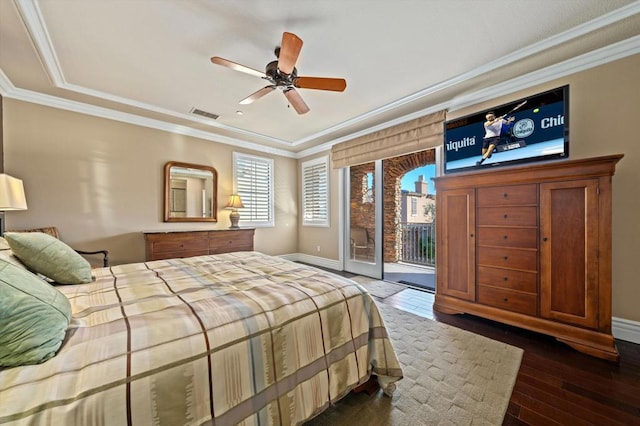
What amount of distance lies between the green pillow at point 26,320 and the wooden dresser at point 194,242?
2795 millimetres

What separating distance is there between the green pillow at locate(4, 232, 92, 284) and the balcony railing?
5.56m

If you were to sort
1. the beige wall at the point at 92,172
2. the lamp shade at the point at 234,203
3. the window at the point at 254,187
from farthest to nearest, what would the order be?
the window at the point at 254,187 < the lamp shade at the point at 234,203 < the beige wall at the point at 92,172

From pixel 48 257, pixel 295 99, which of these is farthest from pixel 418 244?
pixel 48 257

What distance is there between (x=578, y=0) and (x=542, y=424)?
2820 mm

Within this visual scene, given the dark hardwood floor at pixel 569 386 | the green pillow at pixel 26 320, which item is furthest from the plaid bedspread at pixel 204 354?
the dark hardwood floor at pixel 569 386

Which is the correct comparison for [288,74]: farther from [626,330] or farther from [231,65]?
[626,330]

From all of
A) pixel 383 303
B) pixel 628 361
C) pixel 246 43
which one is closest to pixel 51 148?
pixel 246 43

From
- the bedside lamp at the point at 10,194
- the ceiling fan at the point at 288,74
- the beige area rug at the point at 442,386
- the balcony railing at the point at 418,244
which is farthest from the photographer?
the balcony railing at the point at 418,244

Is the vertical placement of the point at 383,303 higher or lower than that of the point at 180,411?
lower

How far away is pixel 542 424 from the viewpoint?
1.35 metres

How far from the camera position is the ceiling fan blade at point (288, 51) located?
1767 mm

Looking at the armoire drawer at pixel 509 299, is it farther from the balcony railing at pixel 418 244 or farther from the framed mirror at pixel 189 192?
the framed mirror at pixel 189 192

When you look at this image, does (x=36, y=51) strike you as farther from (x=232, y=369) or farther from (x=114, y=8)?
(x=232, y=369)

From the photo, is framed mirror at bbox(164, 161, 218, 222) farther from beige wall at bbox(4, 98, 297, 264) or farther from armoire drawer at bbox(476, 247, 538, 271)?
armoire drawer at bbox(476, 247, 538, 271)
